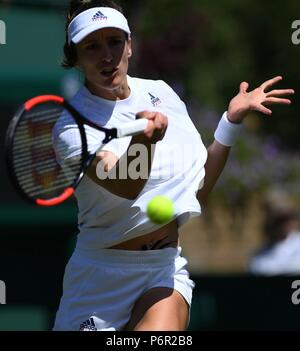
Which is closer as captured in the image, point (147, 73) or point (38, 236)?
point (38, 236)

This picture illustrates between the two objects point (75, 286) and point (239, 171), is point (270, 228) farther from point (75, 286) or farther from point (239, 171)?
point (75, 286)

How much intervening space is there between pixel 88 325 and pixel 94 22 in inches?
48.0

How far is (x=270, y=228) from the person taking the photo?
8.80 meters

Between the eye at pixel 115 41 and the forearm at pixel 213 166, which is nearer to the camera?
the eye at pixel 115 41

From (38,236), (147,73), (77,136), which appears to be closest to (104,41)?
(77,136)

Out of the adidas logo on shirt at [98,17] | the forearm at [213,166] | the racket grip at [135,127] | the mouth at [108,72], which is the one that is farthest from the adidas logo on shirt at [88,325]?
the adidas logo on shirt at [98,17]

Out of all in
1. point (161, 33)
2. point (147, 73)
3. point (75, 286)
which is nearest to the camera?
point (75, 286)

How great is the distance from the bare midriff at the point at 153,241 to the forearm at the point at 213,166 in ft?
1.01

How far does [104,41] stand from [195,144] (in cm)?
60

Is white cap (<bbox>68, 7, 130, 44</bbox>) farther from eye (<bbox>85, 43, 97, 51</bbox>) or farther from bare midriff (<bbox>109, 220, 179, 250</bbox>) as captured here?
bare midriff (<bbox>109, 220, 179, 250</bbox>)

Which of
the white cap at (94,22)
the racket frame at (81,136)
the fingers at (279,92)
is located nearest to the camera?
the racket frame at (81,136)

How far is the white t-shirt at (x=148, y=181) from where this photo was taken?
4258 mm

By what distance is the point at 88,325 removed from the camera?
4.39 metres

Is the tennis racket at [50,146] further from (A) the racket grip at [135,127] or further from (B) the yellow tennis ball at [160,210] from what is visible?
(B) the yellow tennis ball at [160,210]
